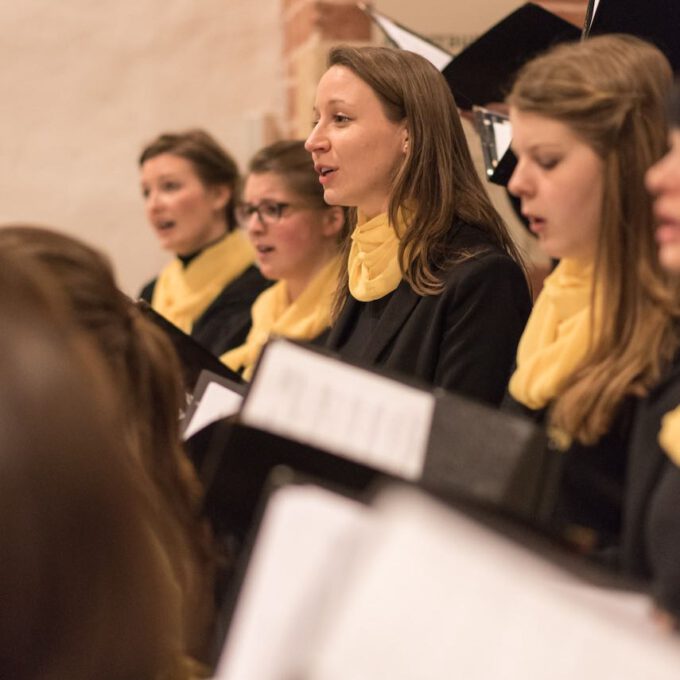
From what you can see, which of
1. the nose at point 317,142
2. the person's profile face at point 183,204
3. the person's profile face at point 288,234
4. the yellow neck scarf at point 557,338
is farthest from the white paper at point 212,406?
the person's profile face at point 183,204

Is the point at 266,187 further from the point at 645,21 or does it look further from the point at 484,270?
the point at 645,21

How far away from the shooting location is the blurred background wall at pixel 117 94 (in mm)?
3969

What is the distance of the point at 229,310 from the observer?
10.6ft

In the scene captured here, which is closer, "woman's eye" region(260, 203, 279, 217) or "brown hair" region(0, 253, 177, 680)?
"brown hair" region(0, 253, 177, 680)

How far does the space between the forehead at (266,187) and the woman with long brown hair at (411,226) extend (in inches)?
27.8

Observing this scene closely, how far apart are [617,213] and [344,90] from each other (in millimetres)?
835

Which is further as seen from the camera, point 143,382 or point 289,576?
point 143,382

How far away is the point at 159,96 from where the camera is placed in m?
4.02

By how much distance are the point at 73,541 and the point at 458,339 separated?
1.06 metres

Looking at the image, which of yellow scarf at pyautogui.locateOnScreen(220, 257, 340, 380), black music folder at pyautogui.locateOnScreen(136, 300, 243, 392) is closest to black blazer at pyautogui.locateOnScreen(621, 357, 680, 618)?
black music folder at pyautogui.locateOnScreen(136, 300, 243, 392)

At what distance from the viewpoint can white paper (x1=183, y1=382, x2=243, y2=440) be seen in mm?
1630

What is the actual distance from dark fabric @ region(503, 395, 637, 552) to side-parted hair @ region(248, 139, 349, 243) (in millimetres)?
1508

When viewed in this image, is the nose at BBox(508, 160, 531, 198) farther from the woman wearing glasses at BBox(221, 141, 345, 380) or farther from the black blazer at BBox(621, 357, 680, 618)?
the woman wearing glasses at BBox(221, 141, 345, 380)

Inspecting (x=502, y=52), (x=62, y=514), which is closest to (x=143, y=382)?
(x=62, y=514)
